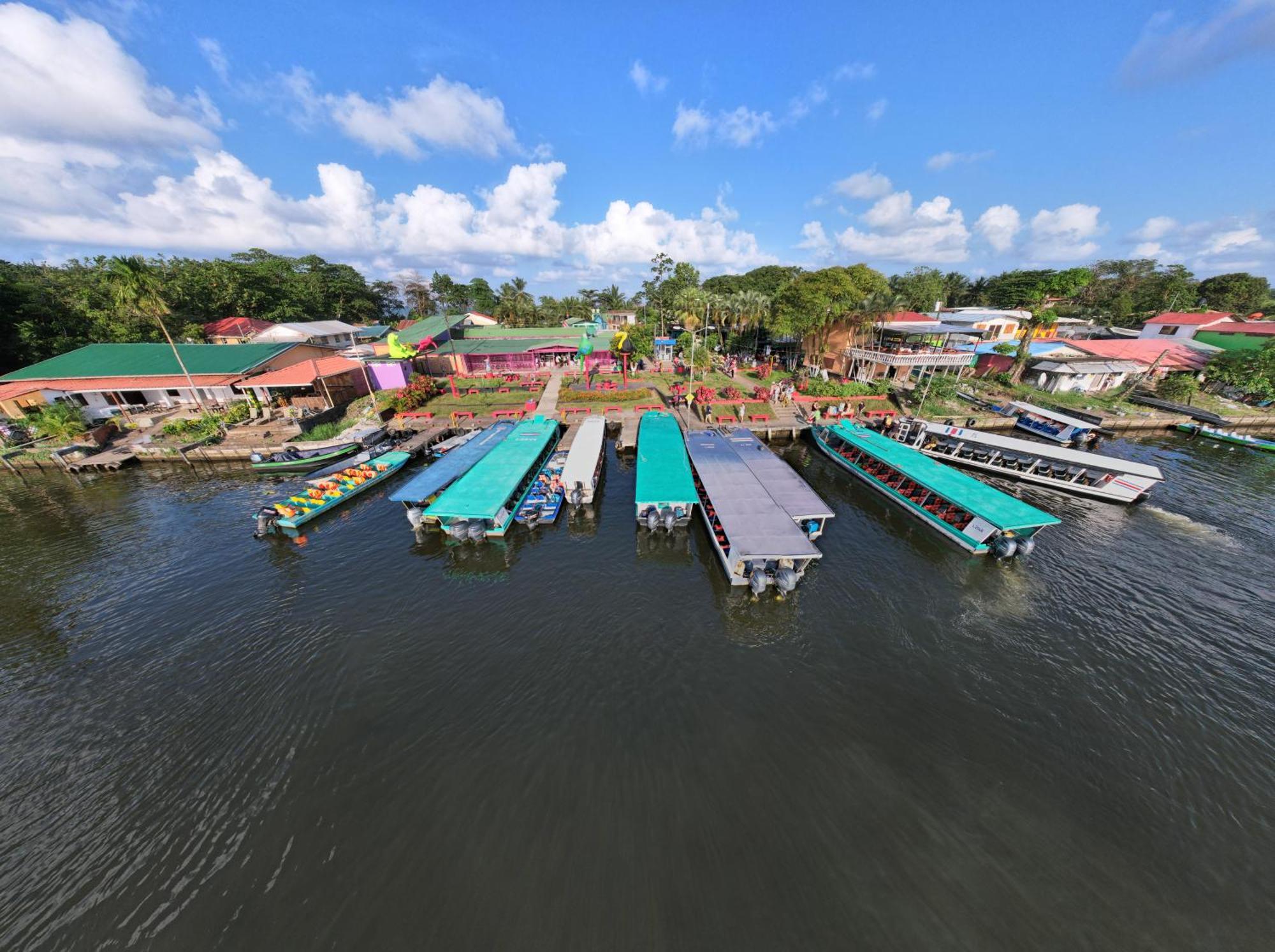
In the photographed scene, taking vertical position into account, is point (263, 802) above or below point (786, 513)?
below

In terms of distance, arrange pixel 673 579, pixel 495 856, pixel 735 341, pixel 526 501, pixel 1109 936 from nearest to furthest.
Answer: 1. pixel 1109 936
2. pixel 495 856
3. pixel 673 579
4. pixel 526 501
5. pixel 735 341

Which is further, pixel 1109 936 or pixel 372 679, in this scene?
pixel 372 679

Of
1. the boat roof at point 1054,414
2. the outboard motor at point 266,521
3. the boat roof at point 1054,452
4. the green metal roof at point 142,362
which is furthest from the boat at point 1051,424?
the green metal roof at point 142,362

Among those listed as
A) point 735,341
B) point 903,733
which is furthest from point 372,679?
point 735,341

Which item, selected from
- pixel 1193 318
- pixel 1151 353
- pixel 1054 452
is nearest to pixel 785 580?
pixel 1054 452

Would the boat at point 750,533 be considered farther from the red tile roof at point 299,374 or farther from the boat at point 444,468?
the red tile roof at point 299,374

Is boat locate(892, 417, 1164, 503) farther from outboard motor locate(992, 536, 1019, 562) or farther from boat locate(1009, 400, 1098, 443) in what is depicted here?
outboard motor locate(992, 536, 1019, 562)

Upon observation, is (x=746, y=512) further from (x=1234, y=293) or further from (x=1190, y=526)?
(x=1234, y=293)

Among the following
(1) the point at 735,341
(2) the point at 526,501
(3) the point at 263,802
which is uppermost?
(1) the point at 735,341

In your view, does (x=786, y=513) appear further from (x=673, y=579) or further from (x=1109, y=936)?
(x=1109, y=936)
